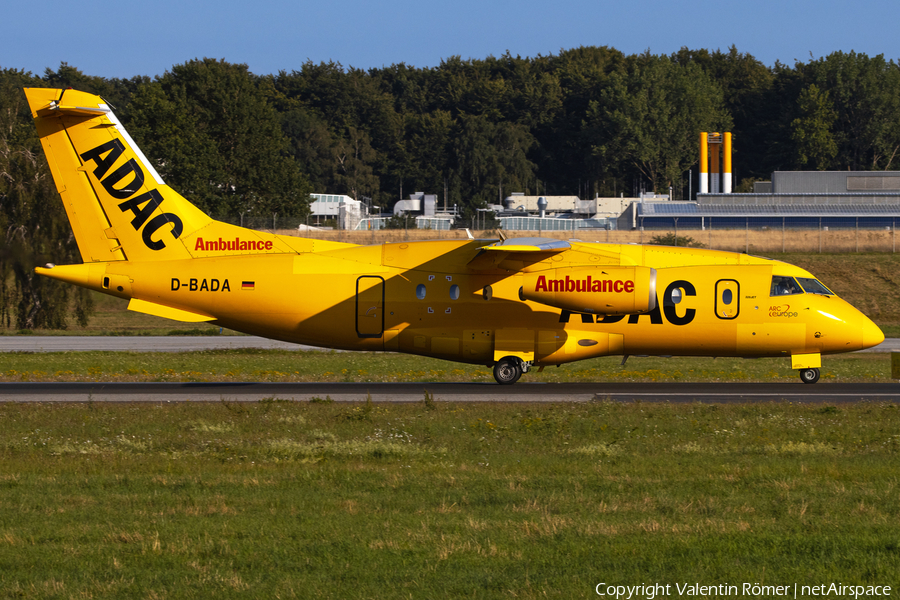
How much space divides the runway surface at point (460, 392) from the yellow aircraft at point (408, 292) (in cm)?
108

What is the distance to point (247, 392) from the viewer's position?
2575 cm

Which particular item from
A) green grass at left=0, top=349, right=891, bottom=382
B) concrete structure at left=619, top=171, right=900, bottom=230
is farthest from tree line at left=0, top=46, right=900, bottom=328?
green grass at left=0, top=349, right=891, bottom=382

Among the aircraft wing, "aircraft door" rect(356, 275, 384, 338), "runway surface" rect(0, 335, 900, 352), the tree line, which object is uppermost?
the tree line

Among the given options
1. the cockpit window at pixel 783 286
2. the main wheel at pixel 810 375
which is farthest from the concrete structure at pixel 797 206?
the cockpit window at pixel 783 286

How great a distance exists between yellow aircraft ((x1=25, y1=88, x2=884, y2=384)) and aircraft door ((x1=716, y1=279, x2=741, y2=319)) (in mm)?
33

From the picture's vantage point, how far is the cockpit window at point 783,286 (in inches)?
1049

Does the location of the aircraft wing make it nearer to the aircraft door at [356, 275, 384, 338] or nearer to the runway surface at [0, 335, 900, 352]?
the aircraft door at [356, 275, 384, 338]

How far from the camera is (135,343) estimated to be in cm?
4469

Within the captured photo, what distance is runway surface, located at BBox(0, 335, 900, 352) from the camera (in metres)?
41.9

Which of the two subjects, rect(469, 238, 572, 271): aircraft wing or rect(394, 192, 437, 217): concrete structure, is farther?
rect(394, 192, 437, 217): concrete structure

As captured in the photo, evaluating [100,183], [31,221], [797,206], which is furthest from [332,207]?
[100,183]

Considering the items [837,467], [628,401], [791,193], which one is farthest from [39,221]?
[791,193]

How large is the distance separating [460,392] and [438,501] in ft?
41.6

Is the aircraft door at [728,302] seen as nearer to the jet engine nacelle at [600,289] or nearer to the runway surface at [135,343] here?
the jet engine nacelle at [600,289]
